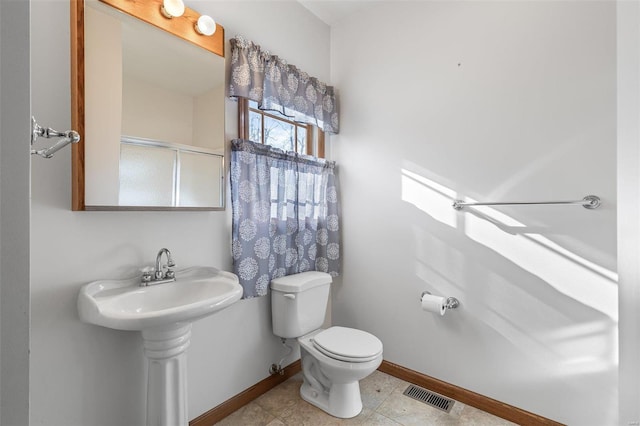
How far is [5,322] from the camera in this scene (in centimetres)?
32

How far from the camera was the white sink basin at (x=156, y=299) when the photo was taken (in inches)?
41.7

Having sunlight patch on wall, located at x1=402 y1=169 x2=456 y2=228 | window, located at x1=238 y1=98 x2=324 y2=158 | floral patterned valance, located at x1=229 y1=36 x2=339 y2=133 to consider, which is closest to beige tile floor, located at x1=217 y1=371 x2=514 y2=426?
sunlight patch on wall, located at x1=402 y1=169 x2=456 y2=228

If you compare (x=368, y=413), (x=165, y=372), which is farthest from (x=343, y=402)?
(x=165, y=372)

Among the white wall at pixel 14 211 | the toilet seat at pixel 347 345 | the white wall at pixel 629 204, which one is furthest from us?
the toilet seat at pixel 347 345

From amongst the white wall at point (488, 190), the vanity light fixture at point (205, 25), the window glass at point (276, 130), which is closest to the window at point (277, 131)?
the window glass at point (276, 130)

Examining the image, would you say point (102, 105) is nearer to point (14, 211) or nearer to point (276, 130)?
point (276, 130)

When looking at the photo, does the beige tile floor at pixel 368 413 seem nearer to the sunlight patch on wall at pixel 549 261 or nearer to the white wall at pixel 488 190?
the white wall at pixel 488 190

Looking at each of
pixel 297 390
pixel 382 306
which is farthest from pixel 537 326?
pixel 297 390

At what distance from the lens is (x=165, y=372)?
127cm

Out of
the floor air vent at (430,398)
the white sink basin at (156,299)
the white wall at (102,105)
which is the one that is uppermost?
the white wall at (102,105)

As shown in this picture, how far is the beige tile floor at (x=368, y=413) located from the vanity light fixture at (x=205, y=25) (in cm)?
206

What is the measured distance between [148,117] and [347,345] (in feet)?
5.04

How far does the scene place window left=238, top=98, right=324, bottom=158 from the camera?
1.83 meters

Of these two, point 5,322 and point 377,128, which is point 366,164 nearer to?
point 377,128
